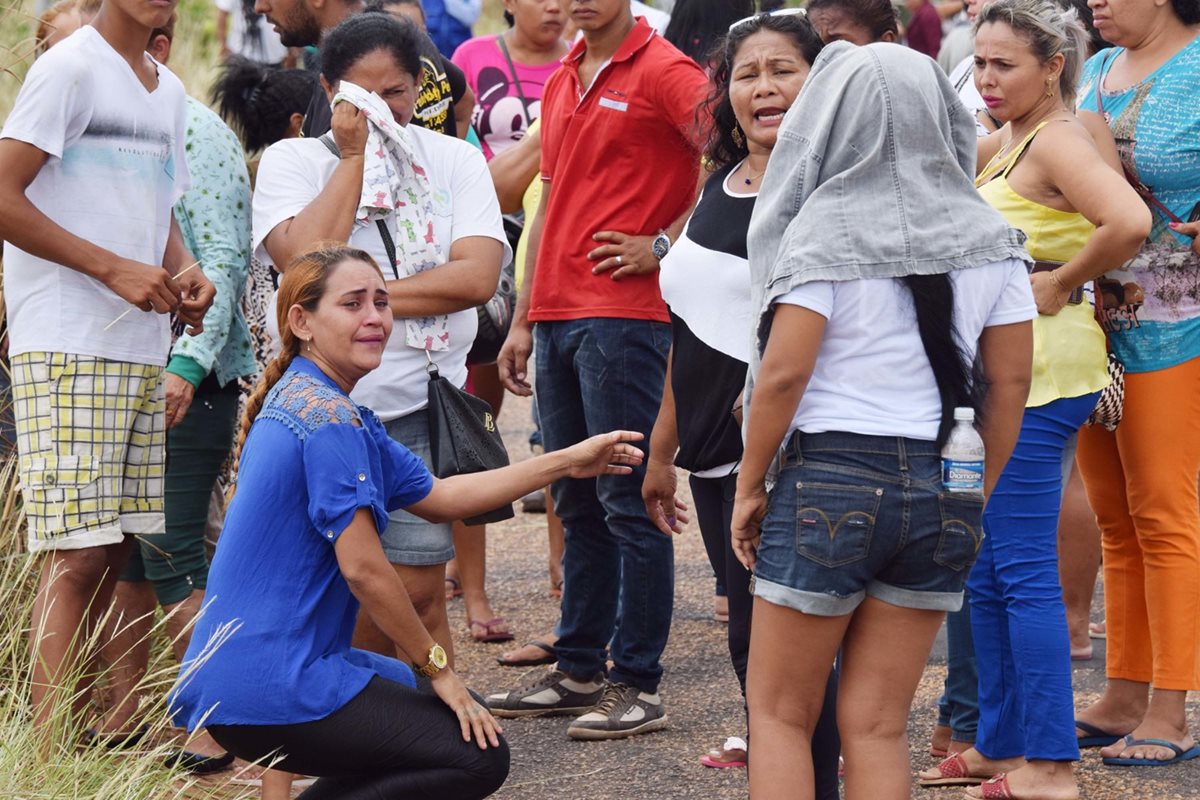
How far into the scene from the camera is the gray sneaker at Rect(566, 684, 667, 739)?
4.74 m

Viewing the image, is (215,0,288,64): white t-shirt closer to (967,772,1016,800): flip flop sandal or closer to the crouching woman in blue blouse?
the crouching woman in blue blouse

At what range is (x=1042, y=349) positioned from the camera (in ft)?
13.4

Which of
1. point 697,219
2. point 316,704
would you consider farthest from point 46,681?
point 697,219

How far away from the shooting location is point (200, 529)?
16.0ft

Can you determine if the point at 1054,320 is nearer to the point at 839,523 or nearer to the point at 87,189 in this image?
the point at 839,523

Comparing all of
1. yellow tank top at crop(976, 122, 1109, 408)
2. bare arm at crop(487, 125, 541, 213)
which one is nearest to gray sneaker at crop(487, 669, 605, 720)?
yellow tank top at crop(976, 122, 1109, 408)

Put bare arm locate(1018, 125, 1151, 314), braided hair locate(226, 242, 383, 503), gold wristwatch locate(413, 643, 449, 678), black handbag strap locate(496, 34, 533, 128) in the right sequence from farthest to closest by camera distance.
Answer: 1. black handbag strap locate(496, 34, 533, 128)
2. bare arm locate(1018, 125, 1151, 314)
3. braided hair locate(226, 242, 383, 503)
4. gold wristwatch locate(413, 643, 449, 678)

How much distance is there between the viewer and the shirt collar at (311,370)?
3.49m

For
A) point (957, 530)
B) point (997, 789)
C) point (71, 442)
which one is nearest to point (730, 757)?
point (997, 789)

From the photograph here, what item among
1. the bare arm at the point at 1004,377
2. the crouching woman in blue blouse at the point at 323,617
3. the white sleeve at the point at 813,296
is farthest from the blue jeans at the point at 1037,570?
the crouching woman in blue blouse at the point at 323,617

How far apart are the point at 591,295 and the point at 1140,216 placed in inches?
66.6

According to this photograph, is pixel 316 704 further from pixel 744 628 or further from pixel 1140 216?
pixel 1140 216

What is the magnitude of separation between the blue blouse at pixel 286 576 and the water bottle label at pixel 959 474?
124 cm

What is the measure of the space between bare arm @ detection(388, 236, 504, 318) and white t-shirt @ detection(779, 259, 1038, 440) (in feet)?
4.63
